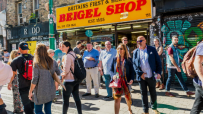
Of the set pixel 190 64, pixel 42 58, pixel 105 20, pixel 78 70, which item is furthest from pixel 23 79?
pixel 105 20

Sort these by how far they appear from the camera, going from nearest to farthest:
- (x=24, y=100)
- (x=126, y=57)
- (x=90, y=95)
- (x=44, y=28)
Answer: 1. (x=24, y=100)
2. (x=126, y=57)
3. (x=90, y=95)
4. (x=44, y=28)

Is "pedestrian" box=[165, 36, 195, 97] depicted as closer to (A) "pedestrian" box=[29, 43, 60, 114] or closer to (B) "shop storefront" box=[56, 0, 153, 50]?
(B) "shop storefront" box=[56, 0, 153, 50]

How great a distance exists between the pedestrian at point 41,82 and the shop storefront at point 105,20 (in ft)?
19.1

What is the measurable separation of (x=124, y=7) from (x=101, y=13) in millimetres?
1438

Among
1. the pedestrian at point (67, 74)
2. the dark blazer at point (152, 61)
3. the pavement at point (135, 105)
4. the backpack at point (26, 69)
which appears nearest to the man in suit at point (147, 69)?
the dark blazer at point (152, 61)

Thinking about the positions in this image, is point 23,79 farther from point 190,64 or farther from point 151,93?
point 190,64

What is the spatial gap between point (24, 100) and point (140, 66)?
2.98 meters

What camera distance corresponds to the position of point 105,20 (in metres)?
8.84

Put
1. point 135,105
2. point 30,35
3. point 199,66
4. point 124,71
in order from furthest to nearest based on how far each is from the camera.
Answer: point 30,35 → point 135,105 → point 124,71 → point 199,66

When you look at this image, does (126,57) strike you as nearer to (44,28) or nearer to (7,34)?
(44,28)

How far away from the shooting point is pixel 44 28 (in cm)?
1208

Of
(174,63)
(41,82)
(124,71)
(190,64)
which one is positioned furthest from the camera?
(174,63)

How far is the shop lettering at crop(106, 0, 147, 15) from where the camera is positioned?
7.69 m

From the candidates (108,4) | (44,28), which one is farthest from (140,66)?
(44,28)
